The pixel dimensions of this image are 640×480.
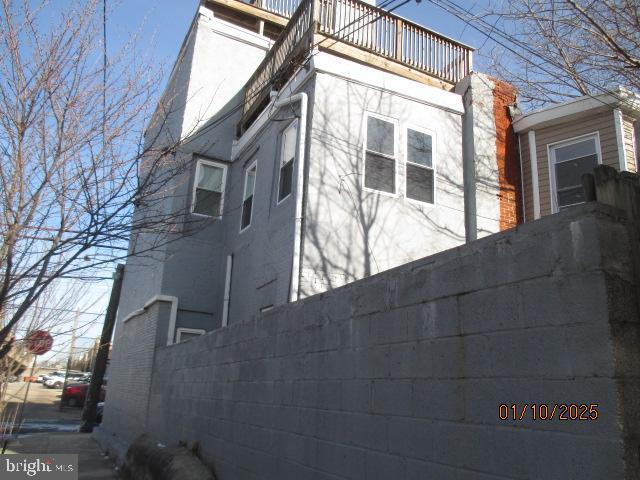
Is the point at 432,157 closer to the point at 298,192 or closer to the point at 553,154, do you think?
the point at 553,154

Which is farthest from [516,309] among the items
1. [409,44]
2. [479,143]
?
[409,44]

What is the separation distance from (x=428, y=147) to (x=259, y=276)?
3667 millimetres

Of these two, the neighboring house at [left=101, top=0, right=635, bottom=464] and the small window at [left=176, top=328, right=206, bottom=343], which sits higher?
the neighboring house at [left=101, top=0, right=635, bottom=464]

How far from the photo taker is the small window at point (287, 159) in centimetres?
888

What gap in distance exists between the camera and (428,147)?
373 inches

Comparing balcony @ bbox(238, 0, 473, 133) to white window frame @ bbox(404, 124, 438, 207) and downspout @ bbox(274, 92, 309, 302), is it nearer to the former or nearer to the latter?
downspout @ bbox(274, 92, 309, 302)

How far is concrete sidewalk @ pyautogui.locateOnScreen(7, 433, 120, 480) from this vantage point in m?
9.68

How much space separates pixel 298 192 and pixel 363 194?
112cm

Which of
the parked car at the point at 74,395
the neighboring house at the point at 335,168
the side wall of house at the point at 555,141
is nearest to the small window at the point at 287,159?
the neighboring house at the point at 335,168

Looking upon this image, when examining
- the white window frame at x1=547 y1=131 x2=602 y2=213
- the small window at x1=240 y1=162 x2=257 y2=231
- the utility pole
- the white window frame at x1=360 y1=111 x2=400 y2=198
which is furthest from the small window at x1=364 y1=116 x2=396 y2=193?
the utility pole

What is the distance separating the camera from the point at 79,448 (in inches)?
498

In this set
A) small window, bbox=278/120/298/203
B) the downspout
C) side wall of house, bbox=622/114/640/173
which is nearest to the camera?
the downspout

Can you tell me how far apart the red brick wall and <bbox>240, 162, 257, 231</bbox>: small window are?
4.63 metres
